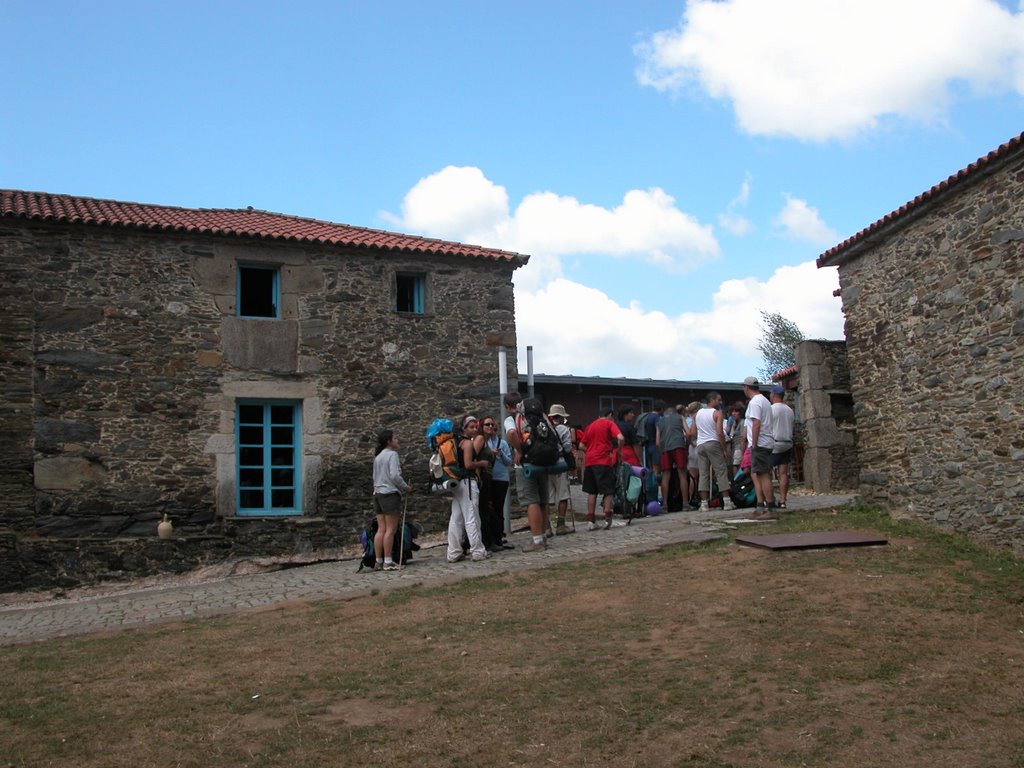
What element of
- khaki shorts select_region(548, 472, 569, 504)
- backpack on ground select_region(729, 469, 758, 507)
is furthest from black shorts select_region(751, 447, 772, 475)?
khaki shorts select_region(548, 472, 569, 504)

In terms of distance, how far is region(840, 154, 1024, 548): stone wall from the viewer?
8.91 meters

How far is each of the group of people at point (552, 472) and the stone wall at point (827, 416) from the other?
9.72ft

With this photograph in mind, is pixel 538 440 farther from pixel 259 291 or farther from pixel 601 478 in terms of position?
pixel 259 291

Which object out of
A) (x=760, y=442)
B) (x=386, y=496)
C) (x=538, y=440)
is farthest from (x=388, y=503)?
(x=760, y=442)

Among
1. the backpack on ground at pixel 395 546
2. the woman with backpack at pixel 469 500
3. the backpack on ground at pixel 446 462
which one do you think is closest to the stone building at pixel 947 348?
the woman with backpack at pixel 469 500

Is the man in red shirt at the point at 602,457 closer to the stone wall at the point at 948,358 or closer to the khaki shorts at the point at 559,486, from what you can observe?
the khaki shorts at the point at 559,486

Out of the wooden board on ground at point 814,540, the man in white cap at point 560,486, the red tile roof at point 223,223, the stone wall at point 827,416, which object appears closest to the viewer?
the wooden board on ground at point 814,540

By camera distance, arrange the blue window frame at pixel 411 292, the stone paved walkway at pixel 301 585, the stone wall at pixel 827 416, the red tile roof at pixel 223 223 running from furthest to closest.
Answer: the stone wall at pixel 827 416 → the blue window frame at pixel 411 292 → the red tile roof at pixel 223 223 → the stone paved walkway at pixel 301 585

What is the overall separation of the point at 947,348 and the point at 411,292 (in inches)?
280

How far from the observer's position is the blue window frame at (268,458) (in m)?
12.5

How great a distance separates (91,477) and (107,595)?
4.99ft

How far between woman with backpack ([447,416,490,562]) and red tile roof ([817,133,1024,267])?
4.83m

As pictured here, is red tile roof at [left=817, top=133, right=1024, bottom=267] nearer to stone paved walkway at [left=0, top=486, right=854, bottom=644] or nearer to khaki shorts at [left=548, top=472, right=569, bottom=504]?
stone paved walkway at [left=0, top=486, right=854, bottom=644]

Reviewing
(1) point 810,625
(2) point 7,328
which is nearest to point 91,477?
(2) point 7,328
